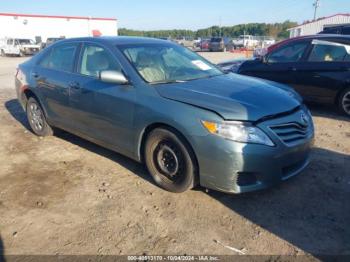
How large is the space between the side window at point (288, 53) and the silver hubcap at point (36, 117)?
4833 millimetres

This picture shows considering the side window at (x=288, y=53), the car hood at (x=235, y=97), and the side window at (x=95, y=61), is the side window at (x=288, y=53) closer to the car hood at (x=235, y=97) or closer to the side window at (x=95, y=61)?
the car hood at (x=235, y=97)

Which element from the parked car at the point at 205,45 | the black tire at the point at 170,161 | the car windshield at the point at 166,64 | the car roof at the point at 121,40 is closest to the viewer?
the black tire at the point at 170,161

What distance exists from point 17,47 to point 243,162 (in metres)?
34.4

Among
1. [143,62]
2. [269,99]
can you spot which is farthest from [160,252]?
[143,62]

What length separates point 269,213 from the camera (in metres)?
3.39

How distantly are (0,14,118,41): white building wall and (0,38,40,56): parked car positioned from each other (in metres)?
13.8

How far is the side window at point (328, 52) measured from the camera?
21.3ft

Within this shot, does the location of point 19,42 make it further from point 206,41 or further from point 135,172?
point 135,172

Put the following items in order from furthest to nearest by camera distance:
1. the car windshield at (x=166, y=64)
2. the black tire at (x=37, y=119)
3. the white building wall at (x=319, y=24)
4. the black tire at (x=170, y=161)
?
the white building wall at (x=319, y=24) < the black tire at (x=37, y=119) < the car windshield at (x=166, y=64) < the black tire at (x=170, y=161)

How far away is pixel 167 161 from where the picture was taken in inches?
149

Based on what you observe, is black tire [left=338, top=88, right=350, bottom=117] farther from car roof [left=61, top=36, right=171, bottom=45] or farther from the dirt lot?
car roof [left=61, top=36, right=171, bottom=45]

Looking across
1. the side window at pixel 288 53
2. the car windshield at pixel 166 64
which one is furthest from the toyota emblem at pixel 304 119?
the side window at pixel 288 53

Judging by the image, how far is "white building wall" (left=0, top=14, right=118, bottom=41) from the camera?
46322mm

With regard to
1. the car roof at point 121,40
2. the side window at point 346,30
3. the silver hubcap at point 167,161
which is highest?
the side window at point 346,30
